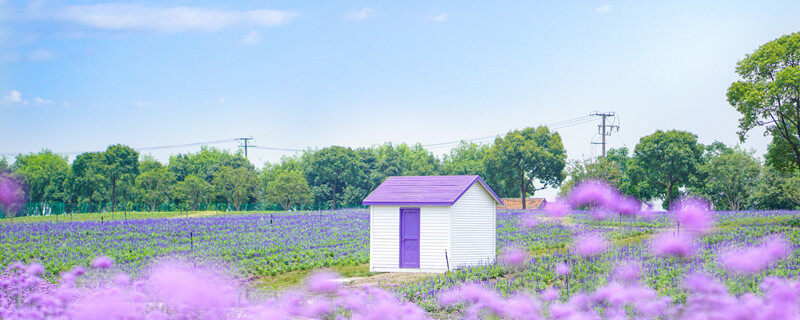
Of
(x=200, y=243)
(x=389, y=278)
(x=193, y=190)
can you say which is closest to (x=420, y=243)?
(x=389, y=278)

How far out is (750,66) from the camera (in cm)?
3319

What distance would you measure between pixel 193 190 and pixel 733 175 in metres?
62.8

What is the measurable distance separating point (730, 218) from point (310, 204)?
61.1 meters

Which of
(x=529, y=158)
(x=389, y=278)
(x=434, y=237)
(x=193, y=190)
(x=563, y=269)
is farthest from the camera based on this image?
(x=193, y=190)

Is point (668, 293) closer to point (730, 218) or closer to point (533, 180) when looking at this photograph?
point (730, 218)

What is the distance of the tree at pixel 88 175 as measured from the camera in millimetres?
80688

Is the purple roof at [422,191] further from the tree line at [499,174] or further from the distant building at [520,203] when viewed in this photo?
the distant building at [520,203]

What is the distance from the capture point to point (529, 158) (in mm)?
71562

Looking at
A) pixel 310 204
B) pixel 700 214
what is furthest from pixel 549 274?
pixel 310 204

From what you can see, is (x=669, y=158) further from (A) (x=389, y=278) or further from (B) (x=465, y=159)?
(A) (x=389, y=278)

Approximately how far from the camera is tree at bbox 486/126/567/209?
71.9 metres

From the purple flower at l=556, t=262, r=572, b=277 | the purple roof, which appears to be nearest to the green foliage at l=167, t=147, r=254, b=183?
the purple roof

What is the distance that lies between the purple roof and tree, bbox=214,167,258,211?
195 feet

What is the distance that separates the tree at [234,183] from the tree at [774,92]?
59.2 m
